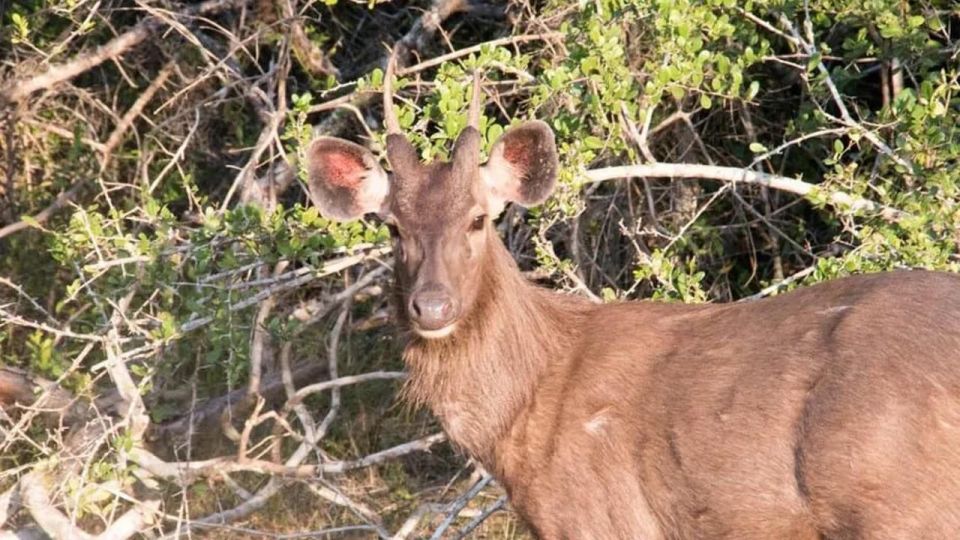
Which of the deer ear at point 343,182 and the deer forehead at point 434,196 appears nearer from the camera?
the deer forehead at point 434,196

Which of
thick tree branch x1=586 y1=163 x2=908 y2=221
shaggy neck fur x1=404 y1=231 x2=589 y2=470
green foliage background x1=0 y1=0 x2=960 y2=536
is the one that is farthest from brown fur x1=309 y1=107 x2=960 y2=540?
thick tree branch x1=586 y1=163 x2=908 y2=221

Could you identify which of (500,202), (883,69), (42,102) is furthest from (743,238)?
(42,102)

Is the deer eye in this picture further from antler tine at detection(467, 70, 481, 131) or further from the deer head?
antler tine at detection(467, 70, 481, 131)

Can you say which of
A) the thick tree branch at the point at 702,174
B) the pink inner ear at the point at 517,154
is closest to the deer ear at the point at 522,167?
the pink inner ear at the point at 517,154

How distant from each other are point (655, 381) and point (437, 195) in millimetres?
1084

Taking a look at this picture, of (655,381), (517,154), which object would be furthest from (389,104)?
(655,381)

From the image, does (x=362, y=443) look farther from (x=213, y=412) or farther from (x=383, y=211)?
(x=383, y=211)

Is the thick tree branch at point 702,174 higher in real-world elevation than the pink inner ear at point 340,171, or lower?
lower

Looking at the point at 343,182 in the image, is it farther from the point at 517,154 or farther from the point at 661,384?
the point at 661,384

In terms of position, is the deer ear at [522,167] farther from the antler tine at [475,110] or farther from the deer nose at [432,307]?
the deer nose at [432,307]

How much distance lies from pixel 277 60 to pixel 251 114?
1.27 m

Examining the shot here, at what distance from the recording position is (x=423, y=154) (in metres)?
6.81

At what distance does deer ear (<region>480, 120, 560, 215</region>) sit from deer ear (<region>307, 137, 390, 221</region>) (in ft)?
1.43

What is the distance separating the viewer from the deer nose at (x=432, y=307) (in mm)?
5652
